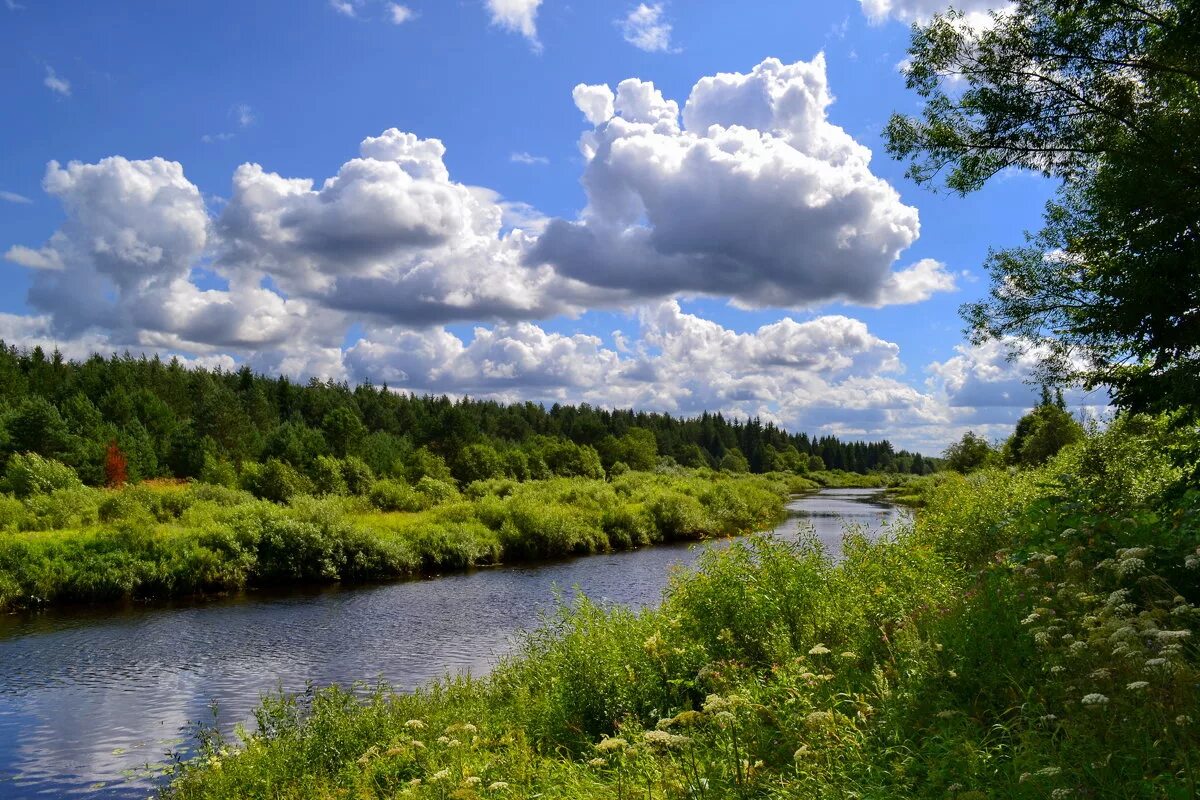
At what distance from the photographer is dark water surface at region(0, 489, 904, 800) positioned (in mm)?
12469

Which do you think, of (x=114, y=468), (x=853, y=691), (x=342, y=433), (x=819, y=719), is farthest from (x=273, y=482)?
(x=819, y=719)

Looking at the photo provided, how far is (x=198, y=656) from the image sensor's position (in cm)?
1862

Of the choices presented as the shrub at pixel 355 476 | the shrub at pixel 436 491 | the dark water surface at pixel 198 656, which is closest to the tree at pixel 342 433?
the shrub at pixel 355 476

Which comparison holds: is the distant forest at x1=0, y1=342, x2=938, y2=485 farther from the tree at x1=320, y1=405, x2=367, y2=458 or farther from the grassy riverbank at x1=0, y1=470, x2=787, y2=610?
the grassy riverbank at x1=0, y1=470, x2=787, y2=610

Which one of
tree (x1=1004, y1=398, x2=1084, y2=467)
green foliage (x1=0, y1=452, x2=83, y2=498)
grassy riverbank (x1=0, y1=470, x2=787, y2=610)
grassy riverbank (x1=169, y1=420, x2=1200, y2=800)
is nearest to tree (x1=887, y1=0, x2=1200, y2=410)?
grassy riverbank (x1=169, y1=420, x2=1200, y2=800)

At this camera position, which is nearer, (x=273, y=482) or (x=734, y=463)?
(x=273, y=482)

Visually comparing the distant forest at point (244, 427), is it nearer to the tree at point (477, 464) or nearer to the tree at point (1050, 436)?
the tree at point (477, 464)

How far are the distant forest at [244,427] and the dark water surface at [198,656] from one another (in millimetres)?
29983

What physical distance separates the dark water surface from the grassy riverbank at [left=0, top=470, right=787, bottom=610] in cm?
187

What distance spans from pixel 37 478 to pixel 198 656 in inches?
1058

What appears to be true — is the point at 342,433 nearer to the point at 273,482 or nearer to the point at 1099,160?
the point at 273,482

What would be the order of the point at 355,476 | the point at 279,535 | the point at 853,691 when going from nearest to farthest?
the point at 853,691 < the point at 279,535 < the point at 355,476

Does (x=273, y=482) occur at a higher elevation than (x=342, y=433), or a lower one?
lower

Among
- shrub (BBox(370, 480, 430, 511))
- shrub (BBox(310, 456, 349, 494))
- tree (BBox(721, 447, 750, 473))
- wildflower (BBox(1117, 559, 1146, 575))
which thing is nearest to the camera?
wildflower (BBox(1117, 559, 1146, 575))
